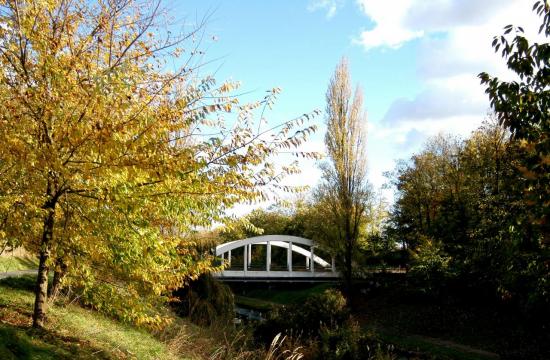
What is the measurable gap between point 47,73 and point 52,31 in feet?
2.70

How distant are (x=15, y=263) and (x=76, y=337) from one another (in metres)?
21.6

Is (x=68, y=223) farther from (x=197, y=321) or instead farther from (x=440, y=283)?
(x=440, y=283)

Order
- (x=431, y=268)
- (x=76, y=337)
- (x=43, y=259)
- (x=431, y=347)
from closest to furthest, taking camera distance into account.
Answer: (x=43, y=259) < (x=76, y=337) < (x=431, y=347) < (x=431, y=268)

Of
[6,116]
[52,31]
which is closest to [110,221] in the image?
[6,116]

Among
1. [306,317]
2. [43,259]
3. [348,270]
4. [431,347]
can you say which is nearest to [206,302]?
[306,317]

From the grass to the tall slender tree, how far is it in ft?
57.6

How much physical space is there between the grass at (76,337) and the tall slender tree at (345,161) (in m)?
17.5

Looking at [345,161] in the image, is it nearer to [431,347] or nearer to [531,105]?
[431,347]

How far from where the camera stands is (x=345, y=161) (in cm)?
2852

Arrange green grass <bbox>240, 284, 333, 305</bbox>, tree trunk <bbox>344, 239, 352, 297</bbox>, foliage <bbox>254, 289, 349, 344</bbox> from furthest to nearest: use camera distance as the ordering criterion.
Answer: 1. green grass <bbox>240, 284, 333, 305</bbox>
2. tree trunk <bbox>344, 239, 352, 297</bbox>
3. foliage <bbox>254, 289, 349, 344</bbox>

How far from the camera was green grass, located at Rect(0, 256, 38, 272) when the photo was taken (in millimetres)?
24409

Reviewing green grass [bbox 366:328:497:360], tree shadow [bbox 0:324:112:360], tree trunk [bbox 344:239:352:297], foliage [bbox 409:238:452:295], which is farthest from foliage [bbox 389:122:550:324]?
tree shadow [bbox 0:324:112:360]

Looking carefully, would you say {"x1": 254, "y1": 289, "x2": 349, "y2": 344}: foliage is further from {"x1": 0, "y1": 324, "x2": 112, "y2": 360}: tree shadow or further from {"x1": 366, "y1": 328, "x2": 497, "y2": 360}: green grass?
{"x1": 0, "y1": 324, "x2": 112, "y2": 360}: tree shadow

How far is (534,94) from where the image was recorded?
13.9 ft
